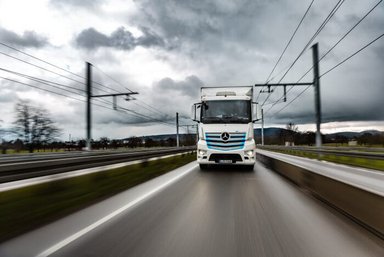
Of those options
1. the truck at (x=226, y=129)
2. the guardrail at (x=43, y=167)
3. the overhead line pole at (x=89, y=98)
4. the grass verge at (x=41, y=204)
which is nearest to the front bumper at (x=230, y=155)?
the truck at (x=226, y=129)

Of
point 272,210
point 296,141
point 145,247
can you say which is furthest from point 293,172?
point 296,141

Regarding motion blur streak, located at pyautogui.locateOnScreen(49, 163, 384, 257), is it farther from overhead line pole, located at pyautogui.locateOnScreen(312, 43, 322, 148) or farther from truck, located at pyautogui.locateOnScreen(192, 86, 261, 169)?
overhead line pole, located at pyautogui.locateOnScreen(312, 43, 322, 148)

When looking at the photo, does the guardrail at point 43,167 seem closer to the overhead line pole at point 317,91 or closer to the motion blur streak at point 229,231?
the motion blur streak at point 229,231

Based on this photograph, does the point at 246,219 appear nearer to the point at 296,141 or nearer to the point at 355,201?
the point at 355,201

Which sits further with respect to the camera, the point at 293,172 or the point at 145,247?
the point at 293,172

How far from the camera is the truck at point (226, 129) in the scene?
15.0 meters

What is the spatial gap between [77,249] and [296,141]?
131913 millimetres

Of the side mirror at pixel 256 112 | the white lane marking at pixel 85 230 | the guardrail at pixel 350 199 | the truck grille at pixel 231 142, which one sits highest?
the side mirror at pixel 256 112

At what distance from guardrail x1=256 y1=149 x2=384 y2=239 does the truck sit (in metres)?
5.29

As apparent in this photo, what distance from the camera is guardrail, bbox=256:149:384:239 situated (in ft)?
15.7

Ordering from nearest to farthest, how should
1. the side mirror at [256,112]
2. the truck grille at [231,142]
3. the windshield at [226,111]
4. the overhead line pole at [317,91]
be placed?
the truck grille at [231,142], the windshield at [226,111], the side mirror at [256,112], the overhead line pole at [317,91]

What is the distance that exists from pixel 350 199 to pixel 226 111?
9848 millimetres

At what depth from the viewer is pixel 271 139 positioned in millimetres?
160875

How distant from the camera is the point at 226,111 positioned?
1548 centimetres
